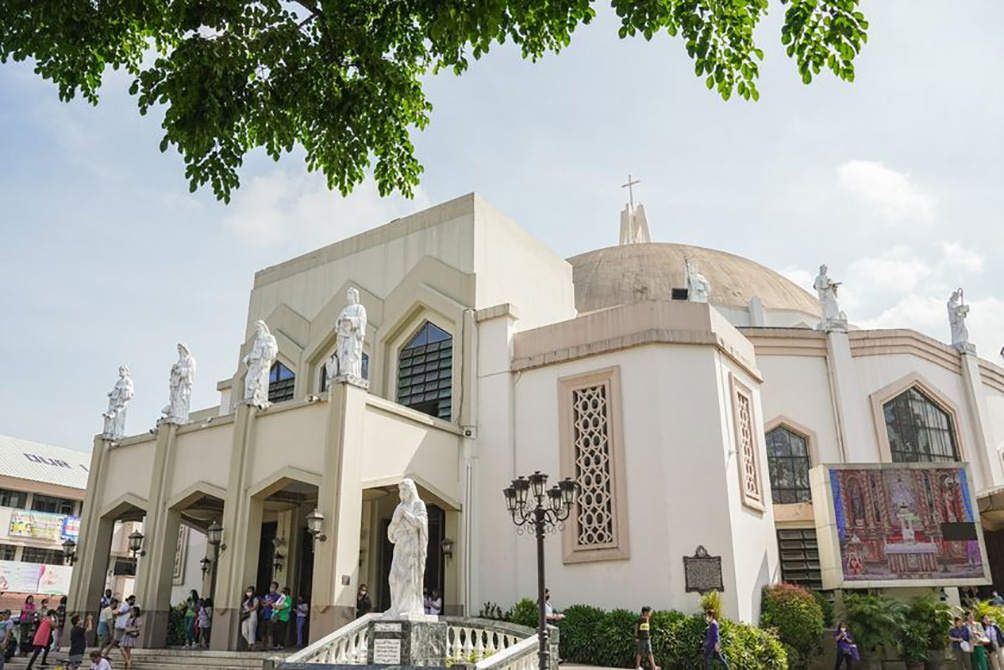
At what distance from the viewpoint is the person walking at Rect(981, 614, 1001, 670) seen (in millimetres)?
16016

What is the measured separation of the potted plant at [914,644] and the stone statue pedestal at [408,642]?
973 cm

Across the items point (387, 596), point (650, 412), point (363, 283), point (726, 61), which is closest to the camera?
point (726, 61)

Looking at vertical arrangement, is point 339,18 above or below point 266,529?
above

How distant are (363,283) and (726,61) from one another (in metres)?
16.7

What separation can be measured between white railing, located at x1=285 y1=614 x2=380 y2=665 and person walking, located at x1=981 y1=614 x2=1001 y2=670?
11777 millimetres

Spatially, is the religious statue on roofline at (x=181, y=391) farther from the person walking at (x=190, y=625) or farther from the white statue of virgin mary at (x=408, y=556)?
the white statue of virgin mary at (x=408, y=556)

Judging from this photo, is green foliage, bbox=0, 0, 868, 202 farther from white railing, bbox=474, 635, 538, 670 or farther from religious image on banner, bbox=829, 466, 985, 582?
religious image on banner, bbox=829, 466, 985, 582

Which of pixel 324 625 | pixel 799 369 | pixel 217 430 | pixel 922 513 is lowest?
pixel 324 625

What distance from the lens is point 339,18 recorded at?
7242mm

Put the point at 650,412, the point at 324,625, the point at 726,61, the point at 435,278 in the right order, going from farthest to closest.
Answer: the point at 435,278
the point at 650,412
the point at 324,625
the point at 726,61

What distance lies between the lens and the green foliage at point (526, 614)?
16406mm

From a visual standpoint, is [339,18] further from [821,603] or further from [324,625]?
[821,603]

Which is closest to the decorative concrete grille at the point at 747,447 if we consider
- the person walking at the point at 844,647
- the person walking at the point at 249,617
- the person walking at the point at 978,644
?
the person walking at the point at 844,647

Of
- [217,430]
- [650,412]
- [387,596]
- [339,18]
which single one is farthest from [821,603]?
[339,18]
